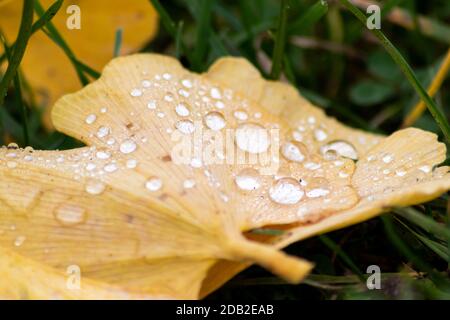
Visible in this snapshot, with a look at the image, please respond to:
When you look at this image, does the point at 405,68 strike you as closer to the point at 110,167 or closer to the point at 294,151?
the point at 294,151

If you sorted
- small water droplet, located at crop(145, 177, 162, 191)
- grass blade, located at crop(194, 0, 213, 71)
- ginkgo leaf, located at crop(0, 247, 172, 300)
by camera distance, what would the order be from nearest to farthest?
ginkgo leaf, located at crop(0, 247, 172, 300) < small water droplet, located at crop(145, 177, 162, 191) < grass blade, located at crop(194, 0, 213, 71)

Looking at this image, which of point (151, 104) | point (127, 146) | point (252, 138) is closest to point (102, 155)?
point (127, 146)

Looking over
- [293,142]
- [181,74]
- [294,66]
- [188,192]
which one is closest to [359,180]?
[293,142]

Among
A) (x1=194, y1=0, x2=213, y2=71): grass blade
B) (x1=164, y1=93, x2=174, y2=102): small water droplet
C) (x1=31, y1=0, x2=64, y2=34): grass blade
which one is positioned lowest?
(x1=164, y1=93, x2=174, y2=102): small water droplet

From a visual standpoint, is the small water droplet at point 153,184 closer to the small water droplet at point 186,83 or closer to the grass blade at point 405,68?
the small water droplet at point 186,83

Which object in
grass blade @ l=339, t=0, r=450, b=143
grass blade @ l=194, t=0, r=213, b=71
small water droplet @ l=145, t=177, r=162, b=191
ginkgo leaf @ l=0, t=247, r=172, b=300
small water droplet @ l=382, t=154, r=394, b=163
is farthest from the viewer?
grass blade @ l=194, t=0, r=213, b=71

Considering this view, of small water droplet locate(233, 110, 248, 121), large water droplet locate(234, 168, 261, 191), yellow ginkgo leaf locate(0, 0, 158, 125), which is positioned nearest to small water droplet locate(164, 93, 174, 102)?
small water droplet locate(233, 110, 248, 121)

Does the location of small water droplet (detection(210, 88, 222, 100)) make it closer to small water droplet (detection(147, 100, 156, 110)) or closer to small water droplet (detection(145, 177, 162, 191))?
small water droplet (detection(147, 100, 156, 110))
